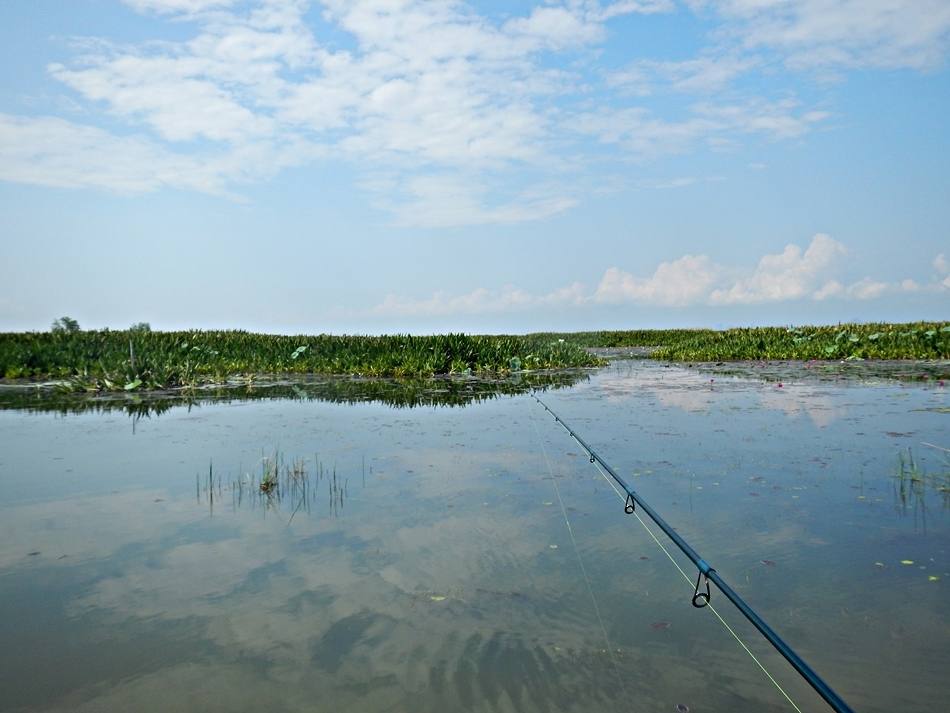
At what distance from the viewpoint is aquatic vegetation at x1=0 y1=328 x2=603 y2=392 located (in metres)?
18.9

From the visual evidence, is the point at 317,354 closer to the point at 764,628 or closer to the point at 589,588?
the point at 589,588

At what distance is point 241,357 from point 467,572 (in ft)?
71.3

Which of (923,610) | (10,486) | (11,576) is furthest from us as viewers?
(10,486)

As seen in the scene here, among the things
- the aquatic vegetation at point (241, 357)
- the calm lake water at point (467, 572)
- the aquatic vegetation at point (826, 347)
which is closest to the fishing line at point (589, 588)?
the calm lake water at point (467, 572)

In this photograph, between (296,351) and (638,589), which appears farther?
(296,351)

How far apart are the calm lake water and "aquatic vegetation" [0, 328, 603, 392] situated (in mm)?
10011

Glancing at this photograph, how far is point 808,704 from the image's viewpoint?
9.66 feet

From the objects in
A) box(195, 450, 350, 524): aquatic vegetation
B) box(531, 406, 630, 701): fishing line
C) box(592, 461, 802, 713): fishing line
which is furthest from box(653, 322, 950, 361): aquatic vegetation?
box(592, 461, 802, 713): fishing line

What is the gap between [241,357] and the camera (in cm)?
2444

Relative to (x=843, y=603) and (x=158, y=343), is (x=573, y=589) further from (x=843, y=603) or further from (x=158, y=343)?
(x=158, y=343)

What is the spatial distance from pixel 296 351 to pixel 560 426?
15.8 meters

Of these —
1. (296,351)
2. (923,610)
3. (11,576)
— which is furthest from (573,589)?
(296,351)

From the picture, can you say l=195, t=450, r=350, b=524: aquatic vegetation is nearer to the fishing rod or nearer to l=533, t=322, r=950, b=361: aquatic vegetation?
the fishing rod

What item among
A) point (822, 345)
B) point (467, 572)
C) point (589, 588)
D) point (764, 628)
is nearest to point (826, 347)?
point (822, 345)
